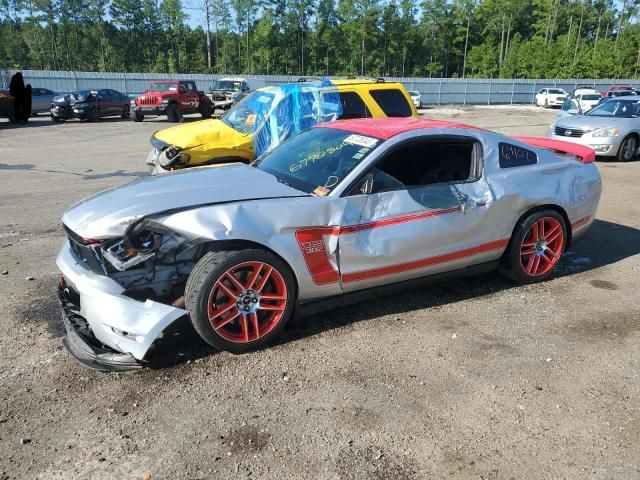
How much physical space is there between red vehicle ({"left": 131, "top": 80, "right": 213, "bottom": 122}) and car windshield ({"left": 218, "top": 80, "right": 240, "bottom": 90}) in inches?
182

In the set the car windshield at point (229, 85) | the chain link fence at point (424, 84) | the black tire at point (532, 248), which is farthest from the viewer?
the chain link fence at point (424, 84)

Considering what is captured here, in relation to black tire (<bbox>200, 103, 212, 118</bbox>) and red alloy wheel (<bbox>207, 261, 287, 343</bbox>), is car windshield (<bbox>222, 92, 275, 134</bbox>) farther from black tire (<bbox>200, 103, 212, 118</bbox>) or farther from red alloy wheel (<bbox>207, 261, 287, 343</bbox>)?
black tire (<bbox>200, 103, 212, 118</bbox>)

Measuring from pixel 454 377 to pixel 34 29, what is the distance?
82.1 metres

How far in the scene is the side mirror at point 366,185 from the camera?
155 inches

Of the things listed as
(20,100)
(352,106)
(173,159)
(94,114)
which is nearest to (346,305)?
(173,159)

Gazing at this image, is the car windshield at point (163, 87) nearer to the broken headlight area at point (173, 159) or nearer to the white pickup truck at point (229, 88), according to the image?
the white pickup truck at point (229, 88)

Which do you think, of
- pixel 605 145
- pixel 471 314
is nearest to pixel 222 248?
pixel 471 314

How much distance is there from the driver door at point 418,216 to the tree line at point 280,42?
6518 cm

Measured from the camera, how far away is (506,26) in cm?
8231

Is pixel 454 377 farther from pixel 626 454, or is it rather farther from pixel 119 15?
pixel 119 15

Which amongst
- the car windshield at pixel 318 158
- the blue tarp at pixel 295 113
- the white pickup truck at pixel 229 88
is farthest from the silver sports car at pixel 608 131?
the white pickup truck at pixel 229 88

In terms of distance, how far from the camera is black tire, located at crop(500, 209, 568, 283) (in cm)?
480

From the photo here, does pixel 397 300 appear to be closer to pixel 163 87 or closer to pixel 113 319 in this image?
pixel 113 319

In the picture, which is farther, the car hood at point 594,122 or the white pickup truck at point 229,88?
the white pickup truck at point 229,88
